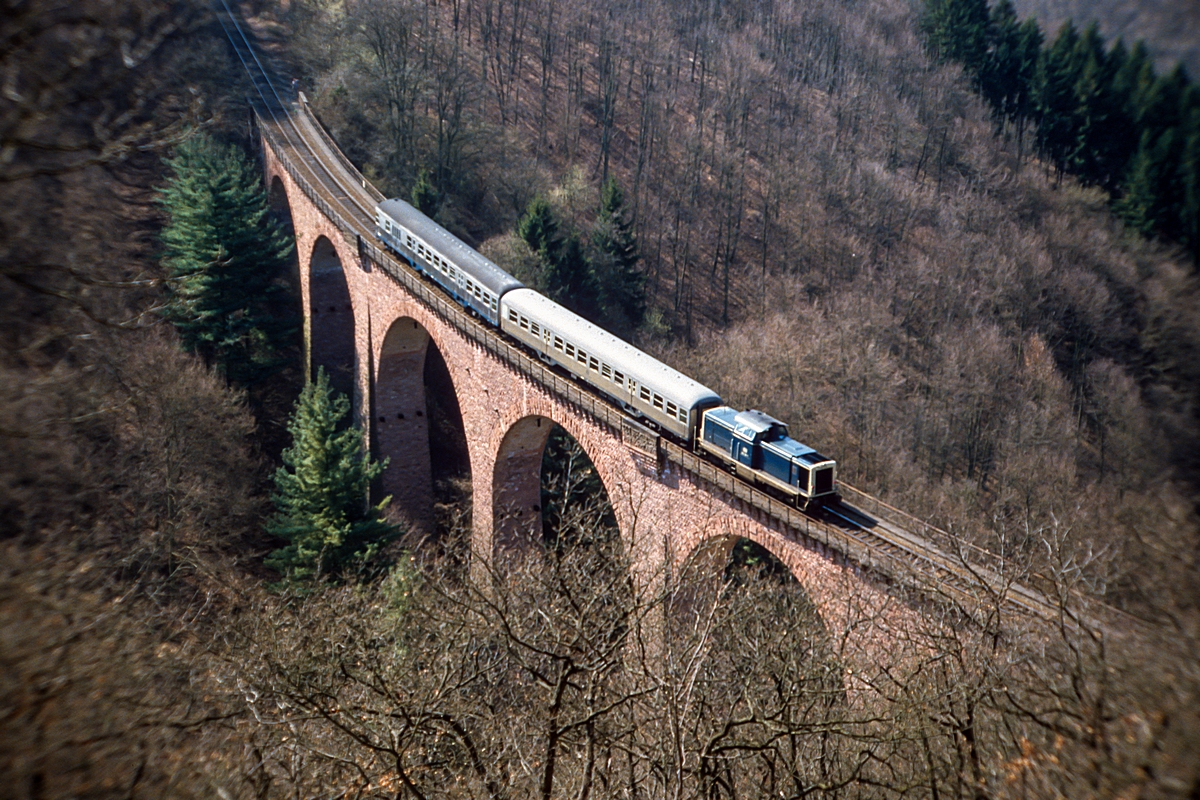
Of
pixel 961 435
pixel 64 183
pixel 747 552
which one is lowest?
pixel 961 435

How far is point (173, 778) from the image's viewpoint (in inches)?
203

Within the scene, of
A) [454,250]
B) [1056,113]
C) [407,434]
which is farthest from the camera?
[407,434]

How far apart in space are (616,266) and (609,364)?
867 inches

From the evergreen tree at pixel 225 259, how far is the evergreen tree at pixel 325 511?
602cm

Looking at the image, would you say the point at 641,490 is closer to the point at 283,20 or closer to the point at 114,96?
the point at 114,96

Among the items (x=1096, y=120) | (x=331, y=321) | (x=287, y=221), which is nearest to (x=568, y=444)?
(x=331, y=321)

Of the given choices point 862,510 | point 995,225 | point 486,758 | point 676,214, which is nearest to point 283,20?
point 676,214

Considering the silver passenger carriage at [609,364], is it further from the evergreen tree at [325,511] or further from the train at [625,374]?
the evergreen tree at [325,511]

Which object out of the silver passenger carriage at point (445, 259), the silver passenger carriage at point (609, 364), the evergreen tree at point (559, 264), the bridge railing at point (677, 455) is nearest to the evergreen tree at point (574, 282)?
the evergreen tree at point (559, 264)

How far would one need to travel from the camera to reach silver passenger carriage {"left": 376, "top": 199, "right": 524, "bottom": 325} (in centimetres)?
2403

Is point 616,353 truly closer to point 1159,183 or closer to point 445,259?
point 445,259

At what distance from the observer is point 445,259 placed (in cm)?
2564

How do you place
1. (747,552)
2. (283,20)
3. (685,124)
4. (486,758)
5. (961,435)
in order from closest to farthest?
(486,758)
(747,552)
(961,435)
(283,20)
(685,124)

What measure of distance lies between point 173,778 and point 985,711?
777cm
